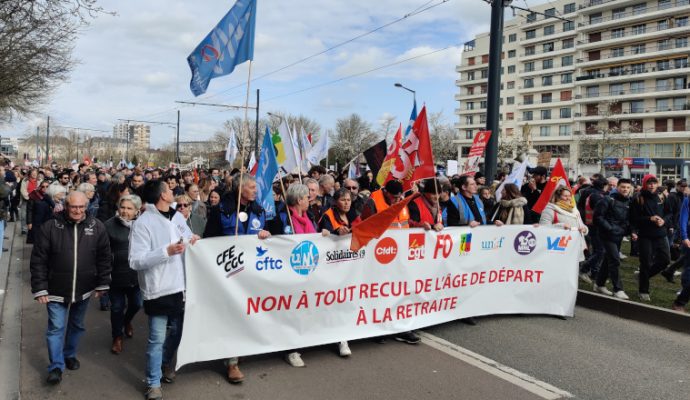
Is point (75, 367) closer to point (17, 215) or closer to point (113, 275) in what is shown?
point (113, 275)

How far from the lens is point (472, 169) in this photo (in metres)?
11.7

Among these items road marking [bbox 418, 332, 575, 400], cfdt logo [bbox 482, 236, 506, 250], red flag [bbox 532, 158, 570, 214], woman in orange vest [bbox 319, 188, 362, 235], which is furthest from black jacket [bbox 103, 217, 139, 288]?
red flag [bbox 532, 158, 570, 214]

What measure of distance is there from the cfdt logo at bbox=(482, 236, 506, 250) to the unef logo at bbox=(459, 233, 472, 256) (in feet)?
0.75

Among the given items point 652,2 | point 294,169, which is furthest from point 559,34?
point 294,169

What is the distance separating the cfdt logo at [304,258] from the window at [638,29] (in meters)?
73.9

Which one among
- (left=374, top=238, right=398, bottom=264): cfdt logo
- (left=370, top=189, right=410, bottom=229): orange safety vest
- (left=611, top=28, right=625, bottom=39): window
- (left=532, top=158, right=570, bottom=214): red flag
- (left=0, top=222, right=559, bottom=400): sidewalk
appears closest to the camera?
(left=0, top=222, right=559, bottom=400): sidewalk

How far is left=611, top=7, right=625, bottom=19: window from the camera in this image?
220ft

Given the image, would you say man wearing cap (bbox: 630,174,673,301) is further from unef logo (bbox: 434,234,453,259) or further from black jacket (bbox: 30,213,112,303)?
black jacket (bbox: 30,213,112,303)

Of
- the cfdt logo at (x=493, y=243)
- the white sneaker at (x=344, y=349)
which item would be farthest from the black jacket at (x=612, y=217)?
the white sneaker at (x=344, y=349)

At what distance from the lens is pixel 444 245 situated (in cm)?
586

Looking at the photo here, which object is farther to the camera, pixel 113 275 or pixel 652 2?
pixel 652 2

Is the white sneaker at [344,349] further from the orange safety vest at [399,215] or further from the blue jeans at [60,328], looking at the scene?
the blue jeans at [60,328]

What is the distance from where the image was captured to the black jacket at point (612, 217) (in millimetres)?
7707

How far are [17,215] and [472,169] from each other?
1491 centimetres
